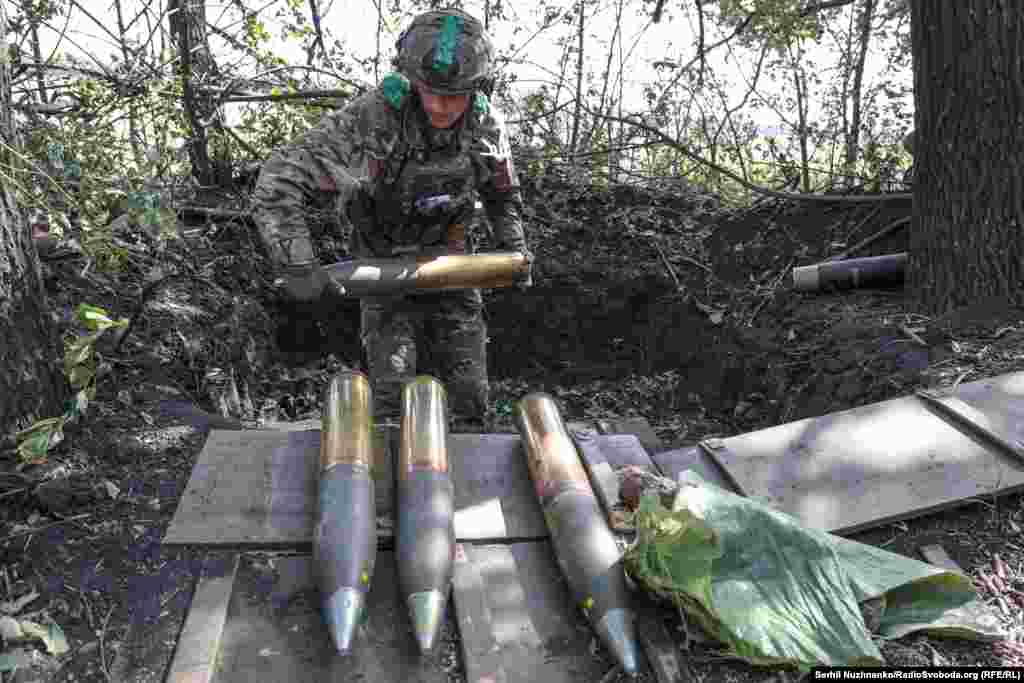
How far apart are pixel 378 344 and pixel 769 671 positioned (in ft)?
8.59

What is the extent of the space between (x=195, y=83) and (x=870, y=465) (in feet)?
16.3

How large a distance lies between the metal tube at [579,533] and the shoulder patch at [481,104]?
1529mm

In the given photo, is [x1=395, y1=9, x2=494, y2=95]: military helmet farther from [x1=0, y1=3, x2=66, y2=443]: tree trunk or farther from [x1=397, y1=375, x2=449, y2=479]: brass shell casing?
[x1=0, y1=3, x2=66, y2=443]: tree trunk

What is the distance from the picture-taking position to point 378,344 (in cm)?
438

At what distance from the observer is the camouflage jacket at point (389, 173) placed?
154 inches

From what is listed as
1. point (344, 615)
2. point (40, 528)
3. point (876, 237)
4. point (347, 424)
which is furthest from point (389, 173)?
point (876, 237)

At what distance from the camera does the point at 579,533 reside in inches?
113

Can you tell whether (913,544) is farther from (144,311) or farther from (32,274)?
(144,311)

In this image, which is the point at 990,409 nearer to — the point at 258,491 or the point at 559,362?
the point at 258,491

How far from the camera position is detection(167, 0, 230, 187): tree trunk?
18.3 feet

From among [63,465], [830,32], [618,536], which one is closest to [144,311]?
[63,465]

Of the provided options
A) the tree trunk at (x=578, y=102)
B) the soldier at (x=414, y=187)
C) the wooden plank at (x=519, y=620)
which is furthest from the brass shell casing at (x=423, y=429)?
the tree trunk at (x=578, y=102)

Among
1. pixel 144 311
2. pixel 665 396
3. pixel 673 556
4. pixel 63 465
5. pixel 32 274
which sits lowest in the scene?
pixel 665 396

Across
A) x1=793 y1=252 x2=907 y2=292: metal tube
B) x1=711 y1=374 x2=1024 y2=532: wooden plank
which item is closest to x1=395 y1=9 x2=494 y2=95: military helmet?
x1=711 y1=374 x2=1024 y2=532: wooden plank
